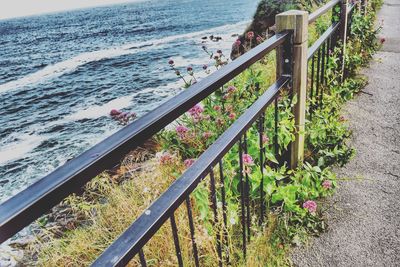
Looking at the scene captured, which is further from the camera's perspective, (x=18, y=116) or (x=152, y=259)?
(x=18, y=116)

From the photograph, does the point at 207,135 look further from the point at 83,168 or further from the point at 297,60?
the point at 83,168

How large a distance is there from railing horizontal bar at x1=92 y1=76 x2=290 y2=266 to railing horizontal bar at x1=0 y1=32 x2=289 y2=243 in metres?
0.23

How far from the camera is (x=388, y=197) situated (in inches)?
109

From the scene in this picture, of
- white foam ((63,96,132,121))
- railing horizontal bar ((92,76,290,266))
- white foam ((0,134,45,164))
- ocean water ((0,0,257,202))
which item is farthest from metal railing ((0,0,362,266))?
white foam ((63,96,132,121))

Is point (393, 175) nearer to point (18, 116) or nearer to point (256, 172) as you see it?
point (256, 172)

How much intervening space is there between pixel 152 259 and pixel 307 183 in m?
1.26

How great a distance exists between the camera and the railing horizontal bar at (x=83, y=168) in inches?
29.3

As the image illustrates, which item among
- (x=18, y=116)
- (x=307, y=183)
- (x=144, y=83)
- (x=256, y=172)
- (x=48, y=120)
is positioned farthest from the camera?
(x=144, y=83)

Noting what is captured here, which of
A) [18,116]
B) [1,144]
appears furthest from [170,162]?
[18,116]

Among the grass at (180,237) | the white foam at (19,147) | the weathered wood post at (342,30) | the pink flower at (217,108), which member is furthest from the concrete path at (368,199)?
the white foam at (19,147)

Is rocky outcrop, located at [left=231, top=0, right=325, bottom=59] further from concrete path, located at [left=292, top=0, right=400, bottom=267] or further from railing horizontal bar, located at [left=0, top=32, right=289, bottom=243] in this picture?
railing horizontal bar, located at [left=0, top=32, right=289, bottom=243]

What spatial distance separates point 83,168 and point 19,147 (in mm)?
13277

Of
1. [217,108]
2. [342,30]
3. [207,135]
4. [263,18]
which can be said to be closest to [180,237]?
[207,135]

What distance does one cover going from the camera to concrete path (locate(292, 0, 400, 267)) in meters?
2.30
